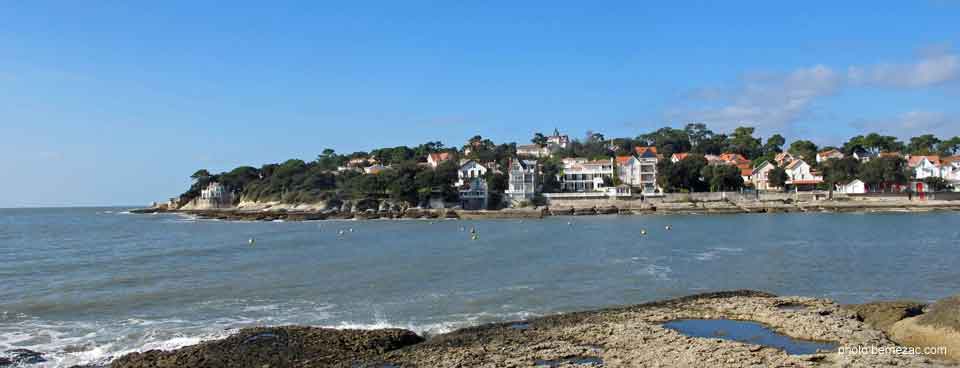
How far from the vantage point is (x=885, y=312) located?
14.4 meters

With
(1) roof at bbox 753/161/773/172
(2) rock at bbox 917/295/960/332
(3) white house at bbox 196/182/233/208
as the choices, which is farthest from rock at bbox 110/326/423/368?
(3) white house at bbox 196/182/233/208

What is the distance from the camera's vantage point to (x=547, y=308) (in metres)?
17.9

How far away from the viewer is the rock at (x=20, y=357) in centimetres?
1319

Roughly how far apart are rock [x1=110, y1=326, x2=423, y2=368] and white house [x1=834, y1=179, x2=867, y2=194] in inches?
3199

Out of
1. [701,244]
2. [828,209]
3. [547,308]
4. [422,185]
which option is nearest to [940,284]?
[547,308]

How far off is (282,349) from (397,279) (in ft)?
35.9

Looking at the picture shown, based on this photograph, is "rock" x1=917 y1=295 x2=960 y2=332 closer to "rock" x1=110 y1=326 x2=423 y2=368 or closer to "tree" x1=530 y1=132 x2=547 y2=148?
"rock" x1=110 y1=326 x2=423 y2=368

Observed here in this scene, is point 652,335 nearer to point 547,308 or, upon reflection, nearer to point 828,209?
point 547,308

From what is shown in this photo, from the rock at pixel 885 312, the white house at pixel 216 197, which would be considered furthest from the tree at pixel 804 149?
the rock at pixel 885 312

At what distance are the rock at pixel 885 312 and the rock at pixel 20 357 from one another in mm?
16970

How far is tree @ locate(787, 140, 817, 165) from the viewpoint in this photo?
108 meters

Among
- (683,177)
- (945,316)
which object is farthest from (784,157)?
(945,316)

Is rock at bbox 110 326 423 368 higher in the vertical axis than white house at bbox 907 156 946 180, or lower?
lower

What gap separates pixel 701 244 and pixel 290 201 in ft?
229
